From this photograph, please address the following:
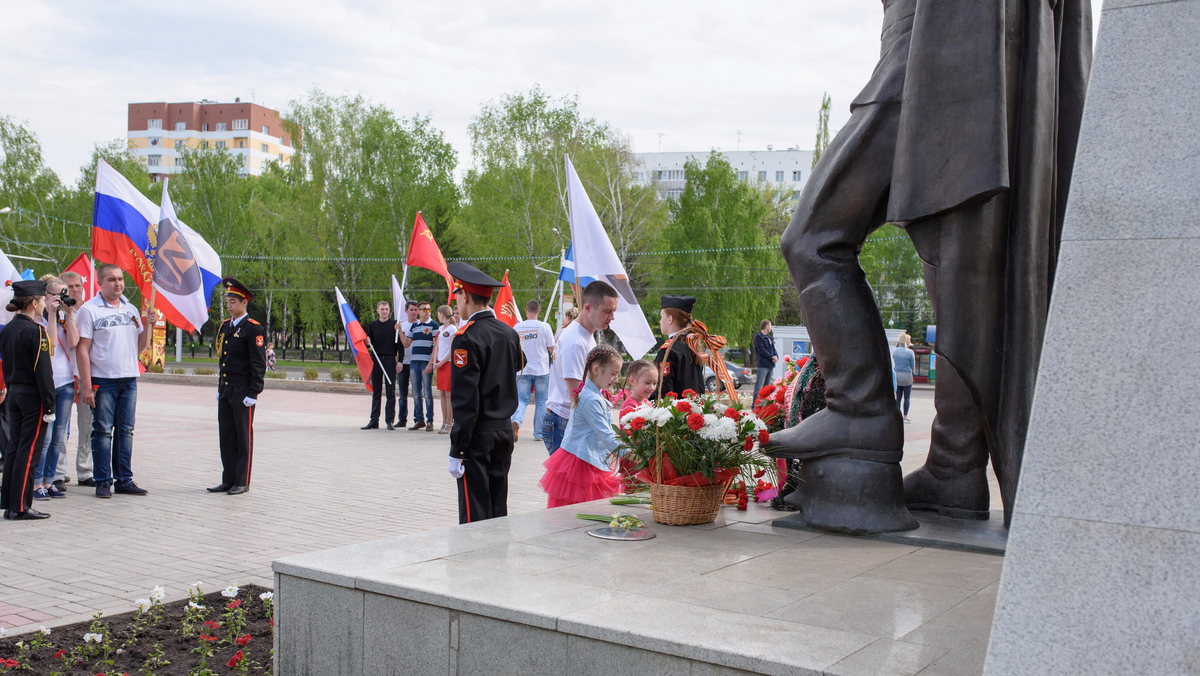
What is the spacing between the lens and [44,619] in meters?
4.78

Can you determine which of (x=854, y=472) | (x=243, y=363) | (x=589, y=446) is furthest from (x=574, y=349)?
(x=243, y=363)

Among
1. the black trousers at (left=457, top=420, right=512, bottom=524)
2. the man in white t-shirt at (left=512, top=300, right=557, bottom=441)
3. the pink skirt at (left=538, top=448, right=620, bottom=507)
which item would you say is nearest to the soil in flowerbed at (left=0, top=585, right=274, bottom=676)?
the black trousers at (left=457, top=420, right=512, bottom=524)

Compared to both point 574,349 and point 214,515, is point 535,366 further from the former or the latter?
point 574,349

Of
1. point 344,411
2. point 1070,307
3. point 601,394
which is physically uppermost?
point 1070,307

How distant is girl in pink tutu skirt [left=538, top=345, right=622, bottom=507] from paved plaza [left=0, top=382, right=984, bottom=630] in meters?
1.74

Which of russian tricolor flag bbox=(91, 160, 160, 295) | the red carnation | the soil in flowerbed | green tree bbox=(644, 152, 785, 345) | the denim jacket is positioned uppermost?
green tree bbox=(644, 152, 785, 345)

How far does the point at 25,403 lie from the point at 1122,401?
7822mm

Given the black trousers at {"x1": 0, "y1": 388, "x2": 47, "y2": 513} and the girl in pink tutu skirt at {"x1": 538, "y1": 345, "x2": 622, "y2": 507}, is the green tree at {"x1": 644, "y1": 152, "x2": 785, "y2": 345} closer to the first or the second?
the black trousers at {"x1": 0, "y1": 388, "x2": 47, "y2": 513}

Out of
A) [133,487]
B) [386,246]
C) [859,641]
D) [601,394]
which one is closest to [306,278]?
[386,246]

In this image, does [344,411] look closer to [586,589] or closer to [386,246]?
[586,589]

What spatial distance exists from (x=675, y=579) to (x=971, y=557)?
1399mm

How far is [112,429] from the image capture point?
8.91 m

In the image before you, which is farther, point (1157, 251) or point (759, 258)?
point (759, 258)

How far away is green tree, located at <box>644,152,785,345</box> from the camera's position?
4444 centimetres
